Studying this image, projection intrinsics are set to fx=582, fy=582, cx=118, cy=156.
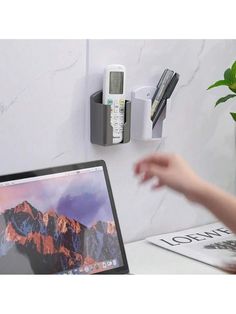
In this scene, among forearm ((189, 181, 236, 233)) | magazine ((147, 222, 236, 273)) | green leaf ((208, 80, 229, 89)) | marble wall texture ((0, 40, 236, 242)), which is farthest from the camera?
green leaf ((208, 80, 229, 89))

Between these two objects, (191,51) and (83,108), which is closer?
(83,108)

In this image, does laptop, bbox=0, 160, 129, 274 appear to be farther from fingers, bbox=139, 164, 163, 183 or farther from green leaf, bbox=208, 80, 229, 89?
fingers, bbox=139, 164, 163, 183

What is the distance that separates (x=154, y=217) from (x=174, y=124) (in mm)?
233

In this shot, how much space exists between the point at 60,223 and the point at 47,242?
5cm

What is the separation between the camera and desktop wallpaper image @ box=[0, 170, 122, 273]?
102 centimetres

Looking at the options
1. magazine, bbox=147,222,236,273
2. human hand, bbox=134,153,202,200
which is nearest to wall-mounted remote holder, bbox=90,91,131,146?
magazine, bbox=147,222,236,273

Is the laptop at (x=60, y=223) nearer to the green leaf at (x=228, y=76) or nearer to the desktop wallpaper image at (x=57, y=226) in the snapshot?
the desktop wallpaper image at (x=57, y=226)

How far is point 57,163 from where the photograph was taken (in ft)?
3.94

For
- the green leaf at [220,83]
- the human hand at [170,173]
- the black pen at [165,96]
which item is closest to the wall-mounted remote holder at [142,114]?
the black pen at [165,96]

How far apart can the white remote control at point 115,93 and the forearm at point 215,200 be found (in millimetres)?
767

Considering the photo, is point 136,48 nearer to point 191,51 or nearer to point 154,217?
point 191,51

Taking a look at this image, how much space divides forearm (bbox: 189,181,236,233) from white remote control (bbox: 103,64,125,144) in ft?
2.52

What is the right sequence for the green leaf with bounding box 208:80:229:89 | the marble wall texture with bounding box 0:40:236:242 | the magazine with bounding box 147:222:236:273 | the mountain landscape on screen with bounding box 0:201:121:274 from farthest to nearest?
the green leaf with bounding box 208:80:229:89
the magazine with bounding box 147:222:236:273
the marble wall texture with bounding box 0:40:236:242
the mountain landscape on screen with bounding box 0:201:121:274
